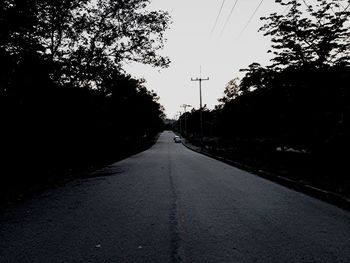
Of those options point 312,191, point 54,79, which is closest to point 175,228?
point 312,191

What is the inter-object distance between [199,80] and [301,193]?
122ft

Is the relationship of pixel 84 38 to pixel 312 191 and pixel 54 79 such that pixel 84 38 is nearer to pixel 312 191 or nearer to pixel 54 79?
pixel 54 79

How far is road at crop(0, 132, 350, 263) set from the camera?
14.1 feet

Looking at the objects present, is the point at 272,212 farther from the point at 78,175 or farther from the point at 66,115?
the point at 66,115

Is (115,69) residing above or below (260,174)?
above

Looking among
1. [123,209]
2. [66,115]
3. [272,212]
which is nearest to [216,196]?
[272,212]

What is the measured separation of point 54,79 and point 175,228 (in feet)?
41.6

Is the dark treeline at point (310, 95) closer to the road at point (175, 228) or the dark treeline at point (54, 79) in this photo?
the road at point (175, 228)

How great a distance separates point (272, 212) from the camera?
691cm

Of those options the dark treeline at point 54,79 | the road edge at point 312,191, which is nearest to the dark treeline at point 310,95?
the road edge at point 312,191

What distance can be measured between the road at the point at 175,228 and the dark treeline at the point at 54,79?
12.6ft

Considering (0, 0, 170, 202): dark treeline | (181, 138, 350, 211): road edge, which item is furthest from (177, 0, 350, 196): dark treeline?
(0, 0, 170, 202): dark treeline

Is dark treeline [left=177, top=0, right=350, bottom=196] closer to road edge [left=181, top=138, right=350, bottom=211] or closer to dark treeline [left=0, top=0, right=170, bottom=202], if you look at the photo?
road edge [left=181, top=138, right=350, bottom=211]

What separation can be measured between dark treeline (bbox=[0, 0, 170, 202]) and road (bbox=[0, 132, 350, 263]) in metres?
3.84
